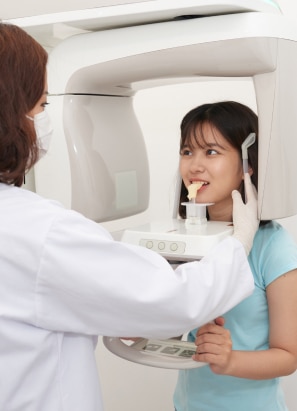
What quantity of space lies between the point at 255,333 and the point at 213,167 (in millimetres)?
372

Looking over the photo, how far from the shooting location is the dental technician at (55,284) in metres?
0.86

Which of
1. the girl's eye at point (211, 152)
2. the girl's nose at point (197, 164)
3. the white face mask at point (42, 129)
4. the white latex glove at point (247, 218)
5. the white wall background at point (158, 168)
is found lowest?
the white wall background at point (158, 168)

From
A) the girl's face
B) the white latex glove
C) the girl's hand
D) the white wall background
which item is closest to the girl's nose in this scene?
the girl's face

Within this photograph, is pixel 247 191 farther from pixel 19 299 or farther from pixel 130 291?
pixel 19 299

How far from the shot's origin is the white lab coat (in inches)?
33.7

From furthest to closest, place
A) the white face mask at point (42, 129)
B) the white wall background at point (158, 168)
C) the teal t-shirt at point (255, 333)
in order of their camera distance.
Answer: the white wall background at point (158, 168) < the teal t-shirt at point (255, 333) < the white face mask at point (42, 129)

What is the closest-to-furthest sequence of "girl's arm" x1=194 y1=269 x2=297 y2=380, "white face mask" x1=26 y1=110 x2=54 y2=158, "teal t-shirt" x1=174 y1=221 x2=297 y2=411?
"white face mask" x1=26 y1=110 x2=54 y2=158 → "girl's arm" x1=194 y1=269 x2=297 y2=380 → "teal t-shirt" x1=174 y1=221 x2=297 y2=411

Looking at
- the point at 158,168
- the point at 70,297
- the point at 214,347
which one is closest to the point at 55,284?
the point at 70,297

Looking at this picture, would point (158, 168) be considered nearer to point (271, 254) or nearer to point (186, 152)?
point (186, 152)

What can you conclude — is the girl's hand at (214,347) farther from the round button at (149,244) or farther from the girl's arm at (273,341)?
the round button at (149,244)

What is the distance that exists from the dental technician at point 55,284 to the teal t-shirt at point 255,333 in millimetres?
234

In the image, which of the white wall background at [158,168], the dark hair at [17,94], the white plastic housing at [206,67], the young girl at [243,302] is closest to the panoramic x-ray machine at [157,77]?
the white plastic housing at [206,67]

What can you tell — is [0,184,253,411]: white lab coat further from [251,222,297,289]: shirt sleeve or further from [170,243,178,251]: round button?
[251,222,297,289]: shirt sleeve

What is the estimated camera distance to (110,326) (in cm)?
92
